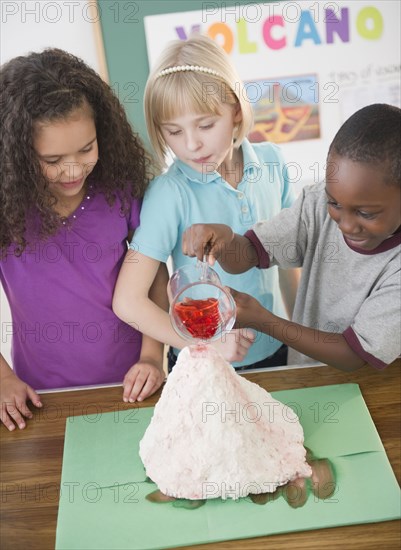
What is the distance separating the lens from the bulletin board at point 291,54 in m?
2.55

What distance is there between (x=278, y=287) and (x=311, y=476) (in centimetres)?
66

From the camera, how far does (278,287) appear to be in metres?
1.70

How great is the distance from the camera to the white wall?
251 centimetres

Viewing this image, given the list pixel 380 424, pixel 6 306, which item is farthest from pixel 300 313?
pixel 6 306

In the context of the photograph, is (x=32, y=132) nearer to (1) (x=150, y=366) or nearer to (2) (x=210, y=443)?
(1) (x=150, y=366)

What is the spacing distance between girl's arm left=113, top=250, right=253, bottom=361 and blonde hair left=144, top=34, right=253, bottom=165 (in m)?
0.26

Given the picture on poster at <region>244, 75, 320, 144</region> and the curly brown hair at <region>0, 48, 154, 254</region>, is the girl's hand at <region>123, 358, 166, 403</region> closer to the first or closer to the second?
the curly brown hair at <region>0, 48, 154, 254</region>

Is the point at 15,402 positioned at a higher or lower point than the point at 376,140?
lower

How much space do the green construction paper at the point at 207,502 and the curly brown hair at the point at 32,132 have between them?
425mm

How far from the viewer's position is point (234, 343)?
1252 mm

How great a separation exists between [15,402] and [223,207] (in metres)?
0.58

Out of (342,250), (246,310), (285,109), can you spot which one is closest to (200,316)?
(246,310)

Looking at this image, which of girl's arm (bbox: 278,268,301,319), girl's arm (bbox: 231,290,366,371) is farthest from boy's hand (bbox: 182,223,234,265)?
girl's arm (bbox: 278,268,301,319)

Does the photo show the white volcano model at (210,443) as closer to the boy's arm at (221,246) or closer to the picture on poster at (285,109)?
the boy's arm at (221,246)
